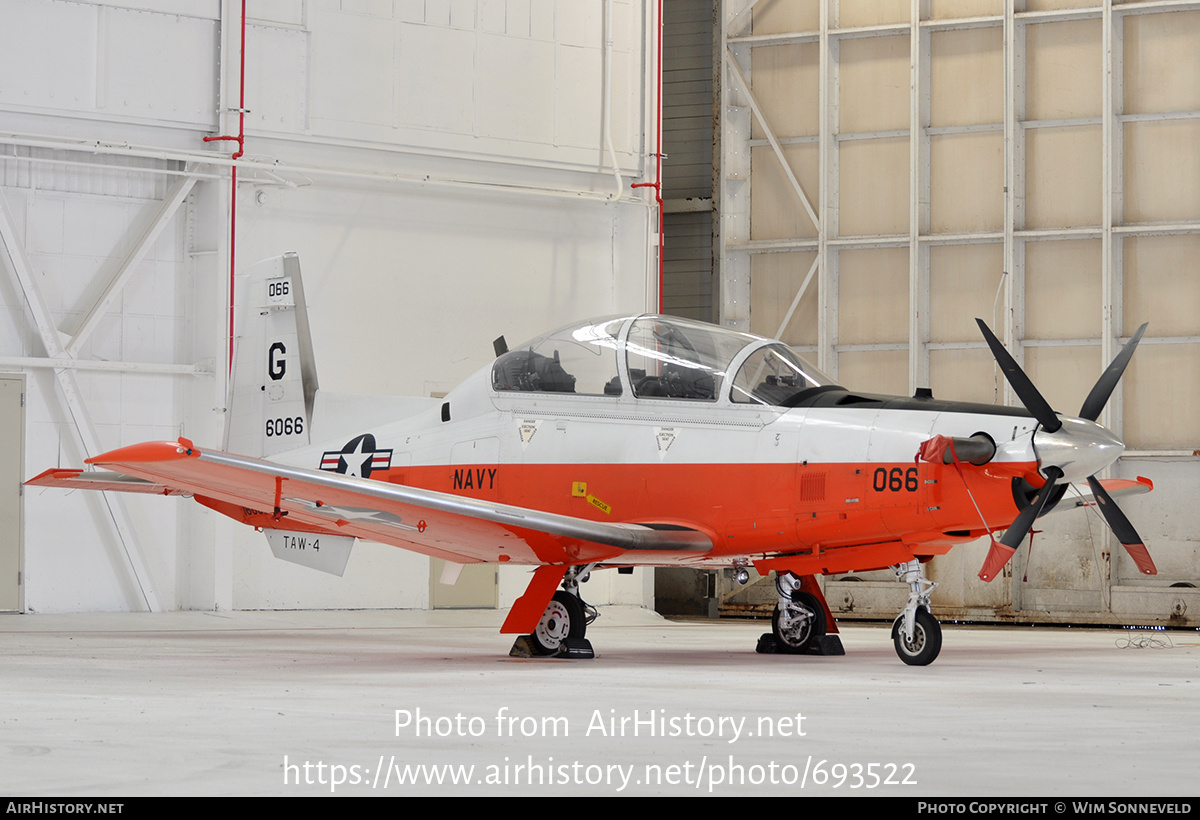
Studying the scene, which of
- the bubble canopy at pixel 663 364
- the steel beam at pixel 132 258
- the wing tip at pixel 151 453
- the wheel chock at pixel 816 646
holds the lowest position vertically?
the wheel chock at pixel 816 646

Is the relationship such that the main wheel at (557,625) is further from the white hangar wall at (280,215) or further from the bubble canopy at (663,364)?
the white hangar wall at (280,215)

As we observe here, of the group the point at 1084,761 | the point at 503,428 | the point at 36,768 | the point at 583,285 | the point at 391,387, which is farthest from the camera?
the point at 583,285

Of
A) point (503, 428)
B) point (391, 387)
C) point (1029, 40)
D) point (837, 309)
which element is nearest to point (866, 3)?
point (1029, 40)

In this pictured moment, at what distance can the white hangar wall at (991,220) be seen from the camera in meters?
14.4

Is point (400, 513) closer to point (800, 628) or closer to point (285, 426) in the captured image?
point (800, 628)

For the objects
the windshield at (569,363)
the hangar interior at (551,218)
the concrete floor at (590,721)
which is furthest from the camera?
the hangar interior at (551,218)

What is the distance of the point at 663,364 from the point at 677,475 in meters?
0.68

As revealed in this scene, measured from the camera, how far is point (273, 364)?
34.8 feet

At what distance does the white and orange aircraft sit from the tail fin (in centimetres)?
95

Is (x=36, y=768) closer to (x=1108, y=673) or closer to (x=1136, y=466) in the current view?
(x=1108, y=673)

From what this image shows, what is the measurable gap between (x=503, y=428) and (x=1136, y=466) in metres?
8.32

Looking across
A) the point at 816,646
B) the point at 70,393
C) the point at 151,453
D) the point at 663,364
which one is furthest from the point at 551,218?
the point at 151,453

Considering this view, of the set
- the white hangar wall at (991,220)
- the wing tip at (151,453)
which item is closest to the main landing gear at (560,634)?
the wing tip at (151,453)

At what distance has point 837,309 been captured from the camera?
1584cm
